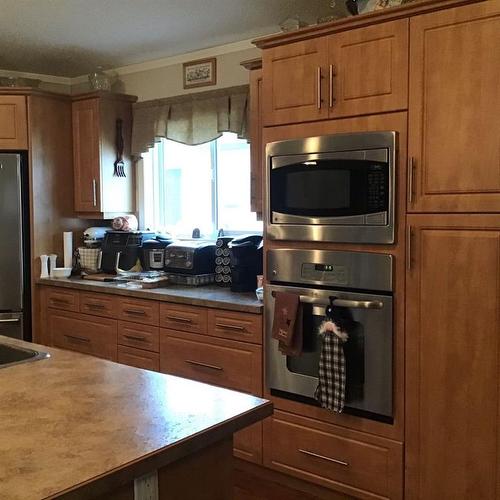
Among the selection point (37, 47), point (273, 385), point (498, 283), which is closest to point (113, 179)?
point (37, 47)

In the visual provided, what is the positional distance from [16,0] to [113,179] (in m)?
1.47

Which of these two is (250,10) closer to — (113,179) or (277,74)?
(277,74)

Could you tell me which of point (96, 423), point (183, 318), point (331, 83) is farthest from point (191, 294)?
point (96, 423)

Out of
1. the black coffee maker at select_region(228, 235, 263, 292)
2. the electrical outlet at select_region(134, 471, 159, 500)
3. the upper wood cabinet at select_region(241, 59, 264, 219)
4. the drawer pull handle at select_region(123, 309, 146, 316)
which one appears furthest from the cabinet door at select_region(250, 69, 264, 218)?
the electrical outlet at select_region(134, 471, 159, 500)

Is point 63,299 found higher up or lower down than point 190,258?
lower down

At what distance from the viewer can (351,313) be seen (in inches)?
104

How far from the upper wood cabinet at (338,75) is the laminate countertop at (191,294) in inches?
35.3

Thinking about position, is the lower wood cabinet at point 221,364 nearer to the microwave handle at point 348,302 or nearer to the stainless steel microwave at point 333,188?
the microwave handle at point 348,302

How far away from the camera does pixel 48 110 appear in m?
4.32

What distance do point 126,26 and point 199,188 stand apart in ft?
3.87

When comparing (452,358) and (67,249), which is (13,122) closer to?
(67,249)

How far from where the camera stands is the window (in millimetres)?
4117

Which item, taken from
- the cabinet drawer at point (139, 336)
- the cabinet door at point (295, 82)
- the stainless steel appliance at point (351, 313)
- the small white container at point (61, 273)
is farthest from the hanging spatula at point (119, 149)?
the stainless steel appliance at point (351, 313)

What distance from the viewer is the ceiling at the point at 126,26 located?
3289mm
